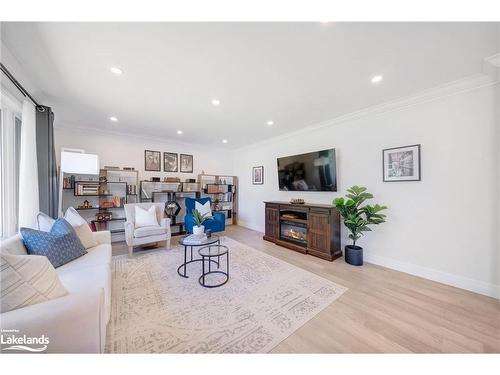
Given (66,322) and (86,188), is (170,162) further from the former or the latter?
(66,322)

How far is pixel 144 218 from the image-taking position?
3.43 m

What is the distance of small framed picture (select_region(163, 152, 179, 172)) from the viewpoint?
4852mm

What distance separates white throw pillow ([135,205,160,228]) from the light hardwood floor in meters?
3.00

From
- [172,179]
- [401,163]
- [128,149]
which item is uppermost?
[128,149]

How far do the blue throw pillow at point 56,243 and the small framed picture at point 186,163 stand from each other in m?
3.32

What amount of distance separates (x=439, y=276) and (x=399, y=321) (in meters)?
1.27

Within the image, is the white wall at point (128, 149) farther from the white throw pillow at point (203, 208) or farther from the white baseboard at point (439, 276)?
the white baseboard at point (439, 276)

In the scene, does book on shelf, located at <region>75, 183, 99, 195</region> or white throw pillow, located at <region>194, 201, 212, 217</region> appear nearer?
book on shelf, located at <region>75, 183, 99, 195</region>

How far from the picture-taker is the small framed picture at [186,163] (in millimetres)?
5113

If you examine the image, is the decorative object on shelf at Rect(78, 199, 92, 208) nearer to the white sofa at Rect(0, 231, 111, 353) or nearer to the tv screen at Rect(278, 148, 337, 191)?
the white sofa at Rect(0, 231, 111, 353)

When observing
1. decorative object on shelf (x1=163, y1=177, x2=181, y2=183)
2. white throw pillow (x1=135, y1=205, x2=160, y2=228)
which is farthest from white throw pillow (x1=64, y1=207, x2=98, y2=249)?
decorative object on shelf (x1=163, y1=177, x2=181, y2=183)

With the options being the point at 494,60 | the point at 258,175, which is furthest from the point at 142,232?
the point at 494,60

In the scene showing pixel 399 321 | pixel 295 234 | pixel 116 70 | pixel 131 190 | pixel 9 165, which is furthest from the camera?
pixel 131 190

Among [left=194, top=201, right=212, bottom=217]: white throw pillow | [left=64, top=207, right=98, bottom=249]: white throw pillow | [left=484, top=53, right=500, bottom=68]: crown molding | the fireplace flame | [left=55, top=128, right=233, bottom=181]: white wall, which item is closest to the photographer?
[left=484, top=53, right=500, bottom=68]: crown molding
